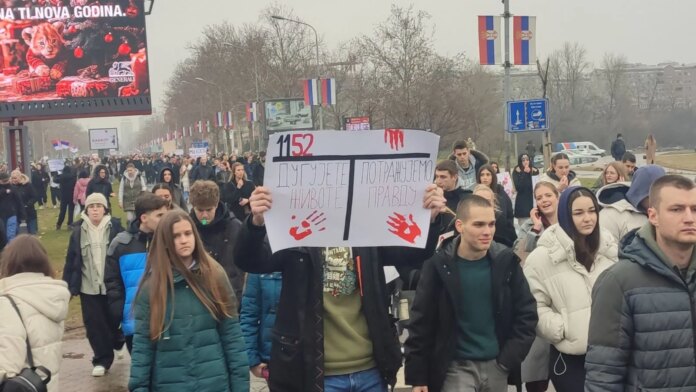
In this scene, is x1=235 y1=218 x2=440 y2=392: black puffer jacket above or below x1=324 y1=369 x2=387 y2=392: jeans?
above

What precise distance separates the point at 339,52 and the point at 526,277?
217 ft

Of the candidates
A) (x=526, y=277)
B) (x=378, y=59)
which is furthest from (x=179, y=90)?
(x=526, y=277)

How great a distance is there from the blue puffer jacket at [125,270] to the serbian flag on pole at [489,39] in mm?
14710

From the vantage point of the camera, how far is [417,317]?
14.6 feet

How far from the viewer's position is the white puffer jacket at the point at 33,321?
4254 millimetres

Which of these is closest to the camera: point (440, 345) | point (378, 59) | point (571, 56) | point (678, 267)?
point (678, 267)

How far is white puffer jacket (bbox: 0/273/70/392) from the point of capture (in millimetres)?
4254

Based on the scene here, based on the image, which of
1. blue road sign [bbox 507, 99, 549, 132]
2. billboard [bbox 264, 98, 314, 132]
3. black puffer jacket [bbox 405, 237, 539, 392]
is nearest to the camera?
black puffer jacket [bbox 405, 237, 539, 392]

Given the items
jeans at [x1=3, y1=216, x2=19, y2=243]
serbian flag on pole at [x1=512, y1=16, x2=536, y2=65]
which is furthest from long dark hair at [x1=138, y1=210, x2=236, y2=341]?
serbian flag on pole at [x1=512, y1=16, x2=536, y2=65]

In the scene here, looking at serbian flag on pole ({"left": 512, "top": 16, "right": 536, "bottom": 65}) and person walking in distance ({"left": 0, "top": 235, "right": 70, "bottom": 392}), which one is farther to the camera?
serbian flag on pole ({"left": 512, "top": 16, "right": 536, "bottom": 65})

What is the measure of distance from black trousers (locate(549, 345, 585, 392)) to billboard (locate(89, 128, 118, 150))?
63356 millimetres

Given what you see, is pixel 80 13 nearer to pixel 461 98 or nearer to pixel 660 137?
pixel 461 98

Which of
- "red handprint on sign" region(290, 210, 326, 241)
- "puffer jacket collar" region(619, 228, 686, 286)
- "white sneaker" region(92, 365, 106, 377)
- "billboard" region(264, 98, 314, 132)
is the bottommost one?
"white sneaker" region(92, 365, 106, 377)

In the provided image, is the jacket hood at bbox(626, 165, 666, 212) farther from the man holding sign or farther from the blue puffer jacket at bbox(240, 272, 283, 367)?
the blue puffer jacket at bbox(240, 272, 283, 367)
